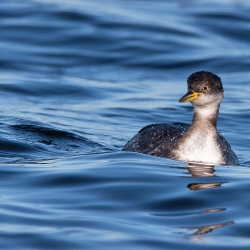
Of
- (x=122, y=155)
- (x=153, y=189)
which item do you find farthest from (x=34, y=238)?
(x=122, y=155)

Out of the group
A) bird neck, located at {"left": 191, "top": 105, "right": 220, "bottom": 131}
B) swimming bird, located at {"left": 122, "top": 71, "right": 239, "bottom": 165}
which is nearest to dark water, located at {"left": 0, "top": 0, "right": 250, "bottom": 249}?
swimming bird, located at {"left": 122, "top": 71, "right": 239, "bottom": 165}

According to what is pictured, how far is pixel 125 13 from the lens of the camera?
2505cm

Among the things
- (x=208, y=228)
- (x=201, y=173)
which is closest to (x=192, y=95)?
(x=201, y=173)

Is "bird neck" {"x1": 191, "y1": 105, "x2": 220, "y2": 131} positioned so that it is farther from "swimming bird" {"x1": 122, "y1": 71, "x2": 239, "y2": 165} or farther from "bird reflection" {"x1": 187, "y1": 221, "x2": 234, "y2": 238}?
"bird reflection" {"x1": 187, "y1": 221, "x2": 234, "y2": 238}

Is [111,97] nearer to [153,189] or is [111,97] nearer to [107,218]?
[153,189]

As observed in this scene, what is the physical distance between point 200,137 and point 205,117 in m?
0.39

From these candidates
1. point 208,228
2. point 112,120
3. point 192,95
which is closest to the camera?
point 208,228

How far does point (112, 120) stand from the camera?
15.6 meters

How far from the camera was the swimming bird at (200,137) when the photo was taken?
11.4 meters

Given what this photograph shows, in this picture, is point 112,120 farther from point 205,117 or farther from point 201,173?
point 201,173

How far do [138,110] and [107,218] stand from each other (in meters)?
8.23

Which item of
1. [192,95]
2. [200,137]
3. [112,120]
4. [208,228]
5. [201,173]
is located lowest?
[208,228]

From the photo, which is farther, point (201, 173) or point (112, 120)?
point (112, 120)

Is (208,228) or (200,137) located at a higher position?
(200,137)
